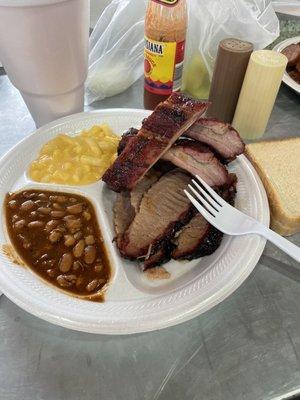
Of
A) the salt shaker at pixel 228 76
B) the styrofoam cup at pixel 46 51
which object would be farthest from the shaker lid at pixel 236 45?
the styrofoam cup at pixel 46 51

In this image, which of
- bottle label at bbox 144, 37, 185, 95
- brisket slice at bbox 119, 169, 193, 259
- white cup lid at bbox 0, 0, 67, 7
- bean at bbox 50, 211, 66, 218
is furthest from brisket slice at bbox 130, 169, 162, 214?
white cup lid at bbox 0, 0, 67, 7

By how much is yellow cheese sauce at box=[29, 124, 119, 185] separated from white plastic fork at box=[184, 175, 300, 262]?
0.45 metres

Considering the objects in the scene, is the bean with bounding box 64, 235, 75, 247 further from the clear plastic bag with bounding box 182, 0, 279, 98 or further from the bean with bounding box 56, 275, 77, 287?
the clear plastic bag with bounding box 182, 0, 279, 98

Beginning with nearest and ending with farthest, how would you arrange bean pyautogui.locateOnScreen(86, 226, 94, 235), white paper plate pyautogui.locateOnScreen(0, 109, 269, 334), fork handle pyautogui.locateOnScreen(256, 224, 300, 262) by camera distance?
1. white paper plate pyautogui.locateOnScreen(0, 109, 269, 334)
2. fork handle pyautogui.locateOnScreen(256, 224, 300, 262)
3. bean pyautogui.locateOnScreen(86, 226, 94, 235)

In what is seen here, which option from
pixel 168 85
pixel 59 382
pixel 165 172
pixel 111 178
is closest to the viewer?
pixel 59 382

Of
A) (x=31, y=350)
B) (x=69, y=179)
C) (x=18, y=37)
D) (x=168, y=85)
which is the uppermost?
(x=18, y=37)

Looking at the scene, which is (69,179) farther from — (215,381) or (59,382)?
(215,381)

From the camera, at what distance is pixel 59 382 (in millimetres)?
1041

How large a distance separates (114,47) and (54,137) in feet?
2.53

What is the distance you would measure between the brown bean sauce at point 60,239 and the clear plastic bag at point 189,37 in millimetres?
846

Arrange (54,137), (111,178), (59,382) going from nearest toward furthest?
(59,382), (111,178), (54,137)

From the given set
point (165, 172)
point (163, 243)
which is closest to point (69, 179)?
point (165, 172)

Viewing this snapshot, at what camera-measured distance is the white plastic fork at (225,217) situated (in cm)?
120

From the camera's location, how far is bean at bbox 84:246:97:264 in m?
1.25
